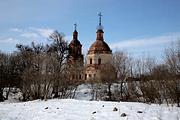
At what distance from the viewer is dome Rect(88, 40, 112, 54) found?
57.4m

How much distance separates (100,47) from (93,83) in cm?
2119

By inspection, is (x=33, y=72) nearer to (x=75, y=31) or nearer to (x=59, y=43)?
(x=59, y=43)

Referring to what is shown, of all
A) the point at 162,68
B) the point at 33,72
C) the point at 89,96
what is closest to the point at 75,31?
the point at 89,96

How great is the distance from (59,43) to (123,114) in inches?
1152

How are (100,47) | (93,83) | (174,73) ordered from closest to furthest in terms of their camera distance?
(174,73), (93,83), (100,47)

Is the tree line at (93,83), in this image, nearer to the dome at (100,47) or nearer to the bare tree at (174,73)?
the bare tree at (174,73)

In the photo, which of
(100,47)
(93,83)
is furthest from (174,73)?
(100,47)

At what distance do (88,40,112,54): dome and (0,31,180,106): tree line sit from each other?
16.5 meters

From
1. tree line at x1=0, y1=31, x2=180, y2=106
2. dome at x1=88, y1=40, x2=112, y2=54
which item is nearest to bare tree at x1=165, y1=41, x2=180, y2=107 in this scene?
tree line at x1=0, y1=31, x2=180, y2=106

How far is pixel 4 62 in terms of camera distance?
41.8 meters

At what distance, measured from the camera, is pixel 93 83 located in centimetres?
3741

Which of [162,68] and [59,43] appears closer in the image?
[162,68]

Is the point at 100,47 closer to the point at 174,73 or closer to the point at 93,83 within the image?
the point at 93,83

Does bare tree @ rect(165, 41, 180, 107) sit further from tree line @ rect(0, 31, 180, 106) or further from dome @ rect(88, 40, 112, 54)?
dome @ rect(88, 40, 112, 54)
